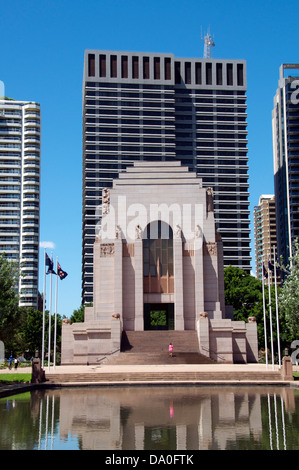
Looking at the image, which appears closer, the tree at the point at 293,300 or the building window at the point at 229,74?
the tree at the point at 293,300

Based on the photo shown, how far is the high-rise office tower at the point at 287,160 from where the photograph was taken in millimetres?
146875

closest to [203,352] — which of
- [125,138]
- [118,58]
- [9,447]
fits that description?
[9,447]

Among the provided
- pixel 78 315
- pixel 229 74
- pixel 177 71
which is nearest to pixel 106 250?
pixel 78 315

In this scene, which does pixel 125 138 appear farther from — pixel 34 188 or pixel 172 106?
pixel 34 188

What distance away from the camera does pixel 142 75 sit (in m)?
153

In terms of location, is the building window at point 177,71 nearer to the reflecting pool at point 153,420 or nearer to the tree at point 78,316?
the tree at point 78,316

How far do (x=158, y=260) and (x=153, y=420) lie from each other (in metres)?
44.5

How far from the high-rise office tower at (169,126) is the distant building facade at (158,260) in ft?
253

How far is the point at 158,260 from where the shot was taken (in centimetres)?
6806

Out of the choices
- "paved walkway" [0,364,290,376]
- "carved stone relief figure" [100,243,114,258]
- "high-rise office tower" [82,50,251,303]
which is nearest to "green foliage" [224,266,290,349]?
"carved stone relief figure" [100,243,114,258]

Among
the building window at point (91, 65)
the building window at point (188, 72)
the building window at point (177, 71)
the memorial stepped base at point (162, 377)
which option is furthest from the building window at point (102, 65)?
the memorial stepped base at point (162, 377)

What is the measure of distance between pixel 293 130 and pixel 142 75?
40743 millimetres

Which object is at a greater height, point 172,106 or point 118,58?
point 118,58
